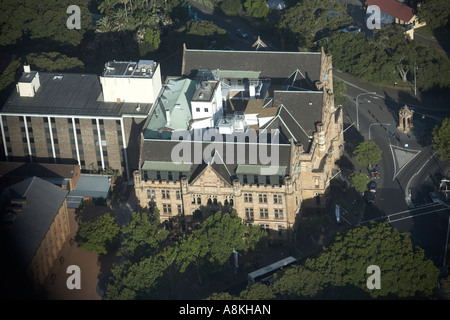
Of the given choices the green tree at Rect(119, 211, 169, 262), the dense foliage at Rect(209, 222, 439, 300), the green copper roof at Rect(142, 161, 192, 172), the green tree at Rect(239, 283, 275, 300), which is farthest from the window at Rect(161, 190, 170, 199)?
the green tree at Rect(239, 283, 275, 300)

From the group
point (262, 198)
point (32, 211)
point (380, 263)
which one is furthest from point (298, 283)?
point (32, 211)

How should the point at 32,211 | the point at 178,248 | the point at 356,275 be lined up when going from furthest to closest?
the point at 32,211, the point at 178,248, the point at 356,275

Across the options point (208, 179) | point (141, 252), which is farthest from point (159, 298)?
point (208, 179)

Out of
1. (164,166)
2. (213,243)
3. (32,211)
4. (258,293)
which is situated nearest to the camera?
(258,293)

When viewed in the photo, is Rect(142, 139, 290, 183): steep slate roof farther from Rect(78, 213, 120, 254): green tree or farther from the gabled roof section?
Rect(78, 213, 120, 254): green tree

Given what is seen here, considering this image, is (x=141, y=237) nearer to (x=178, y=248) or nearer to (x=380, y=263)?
(x=178, y=248)

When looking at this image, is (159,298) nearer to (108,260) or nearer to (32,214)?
(108,260)
